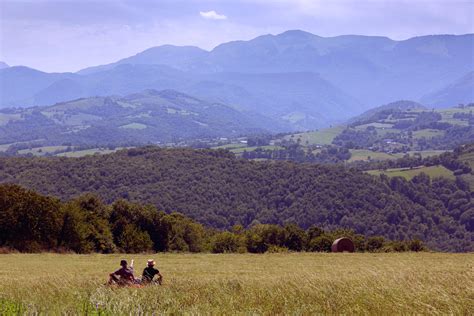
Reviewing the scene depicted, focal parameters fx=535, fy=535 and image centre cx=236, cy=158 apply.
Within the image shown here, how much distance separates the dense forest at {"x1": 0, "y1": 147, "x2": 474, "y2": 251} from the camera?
129 m

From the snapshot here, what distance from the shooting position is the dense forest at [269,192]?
128625 mm

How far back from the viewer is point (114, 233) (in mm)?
49000

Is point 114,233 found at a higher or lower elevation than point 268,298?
lower

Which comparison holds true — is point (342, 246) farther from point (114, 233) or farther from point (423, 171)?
point (423, 171)

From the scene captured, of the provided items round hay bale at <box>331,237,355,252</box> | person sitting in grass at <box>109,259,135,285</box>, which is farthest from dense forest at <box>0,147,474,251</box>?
person sitting in grass at <box>109,259,135,285</box>

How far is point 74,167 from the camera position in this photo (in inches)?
5546

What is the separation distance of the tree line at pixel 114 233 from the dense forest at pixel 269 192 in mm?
71334

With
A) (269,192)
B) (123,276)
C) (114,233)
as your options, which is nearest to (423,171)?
(269,192)

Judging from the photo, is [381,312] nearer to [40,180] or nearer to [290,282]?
[290,282]

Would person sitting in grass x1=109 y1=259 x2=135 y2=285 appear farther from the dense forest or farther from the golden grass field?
the dense forest

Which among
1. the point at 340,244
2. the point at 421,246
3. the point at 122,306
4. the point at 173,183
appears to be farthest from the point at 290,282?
the point at 173,183

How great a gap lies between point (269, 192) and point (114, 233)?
104059 millimetres

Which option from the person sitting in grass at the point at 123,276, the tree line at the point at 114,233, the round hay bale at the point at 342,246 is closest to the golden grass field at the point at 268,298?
the person sitting in grass at the point at 123,276

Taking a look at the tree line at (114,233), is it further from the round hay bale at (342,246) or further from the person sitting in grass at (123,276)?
the person sitting in grass at (123,276)
